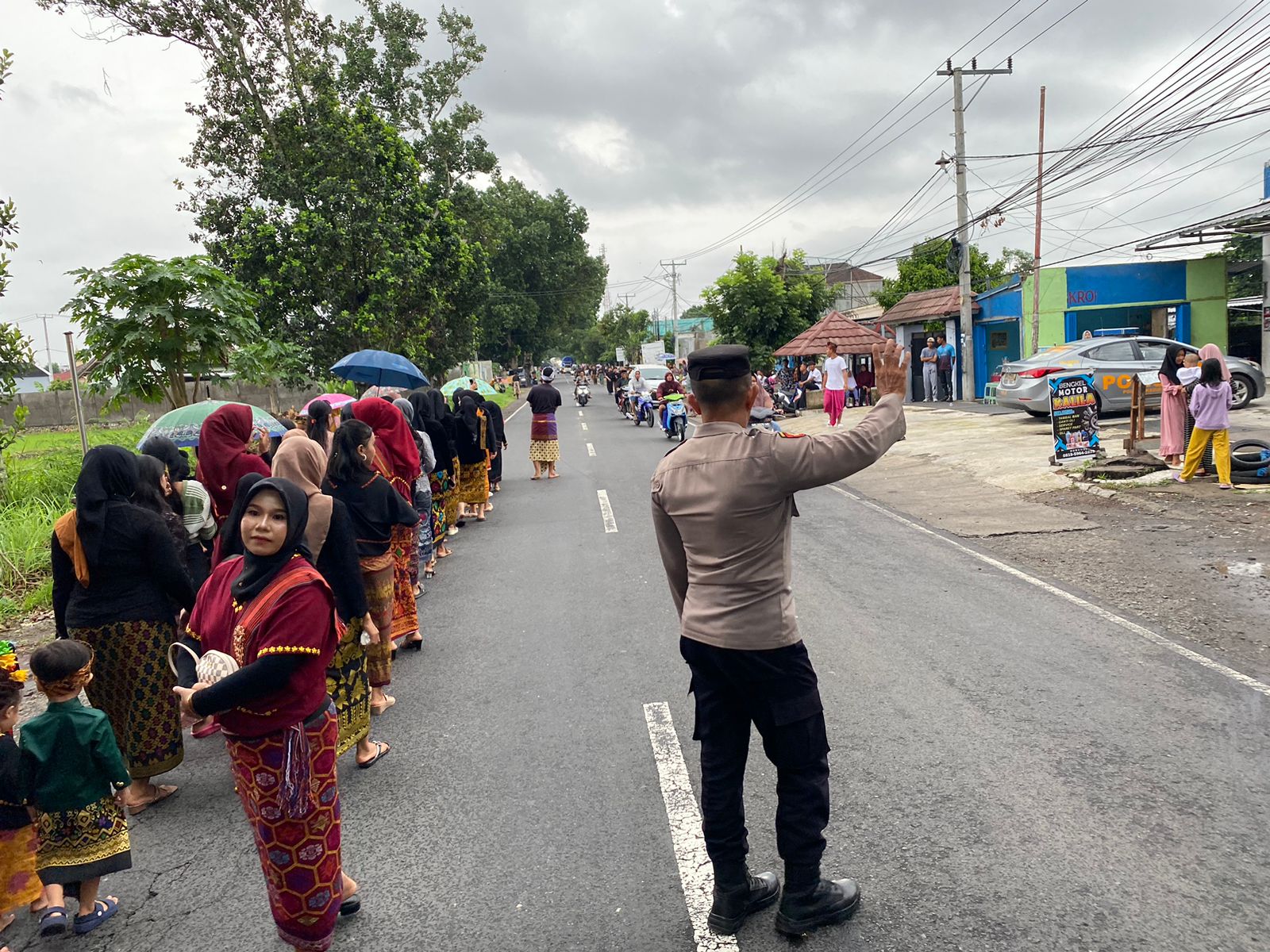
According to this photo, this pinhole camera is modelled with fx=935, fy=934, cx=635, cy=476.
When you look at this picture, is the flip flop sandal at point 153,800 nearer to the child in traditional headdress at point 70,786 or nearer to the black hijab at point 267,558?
the child in traditional headdress at point 70,786

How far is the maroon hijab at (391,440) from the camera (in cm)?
717

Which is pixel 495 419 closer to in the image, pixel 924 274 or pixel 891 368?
pixel 891 368

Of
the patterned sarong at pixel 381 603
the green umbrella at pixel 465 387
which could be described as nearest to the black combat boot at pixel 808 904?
the patterned sarong at pixel 381 603

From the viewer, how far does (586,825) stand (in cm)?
406

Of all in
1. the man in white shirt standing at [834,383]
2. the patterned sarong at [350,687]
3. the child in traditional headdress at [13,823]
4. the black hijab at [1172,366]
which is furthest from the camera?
the man in white shirt standing at [834,383]

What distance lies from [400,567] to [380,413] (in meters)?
1.23

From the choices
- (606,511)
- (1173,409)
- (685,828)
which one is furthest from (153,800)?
(1173,409)

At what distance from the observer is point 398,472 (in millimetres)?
7445

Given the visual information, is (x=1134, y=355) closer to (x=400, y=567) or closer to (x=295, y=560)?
(x=400, y=567)

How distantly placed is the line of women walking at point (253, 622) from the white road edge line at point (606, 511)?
3.75 metres

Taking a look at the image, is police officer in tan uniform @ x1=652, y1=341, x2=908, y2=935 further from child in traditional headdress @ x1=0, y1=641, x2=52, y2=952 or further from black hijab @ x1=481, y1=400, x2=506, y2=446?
black hijab @ x1=481, y1=400, x2=506, y2=446

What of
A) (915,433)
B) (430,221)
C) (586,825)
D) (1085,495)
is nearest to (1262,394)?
(915,433)

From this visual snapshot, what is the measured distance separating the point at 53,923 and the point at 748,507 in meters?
3.07

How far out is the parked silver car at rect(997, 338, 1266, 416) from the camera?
18.1 m
